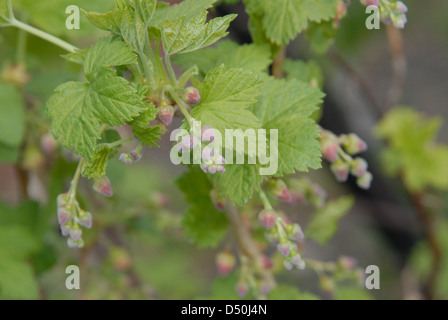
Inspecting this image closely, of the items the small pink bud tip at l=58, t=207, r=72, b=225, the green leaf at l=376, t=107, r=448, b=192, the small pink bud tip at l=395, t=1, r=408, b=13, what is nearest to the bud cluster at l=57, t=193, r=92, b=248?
the small pink bud tip at l=58, t=207, r=72, b=225

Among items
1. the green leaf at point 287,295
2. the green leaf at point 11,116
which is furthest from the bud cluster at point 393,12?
the green leaf at point 11,116

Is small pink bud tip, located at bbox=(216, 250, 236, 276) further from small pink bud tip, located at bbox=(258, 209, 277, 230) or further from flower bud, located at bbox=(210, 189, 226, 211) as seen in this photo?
small pink bud tip, located at bbox=(258, 209, 277, 230)

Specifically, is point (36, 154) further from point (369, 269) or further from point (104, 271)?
point (369, 269)

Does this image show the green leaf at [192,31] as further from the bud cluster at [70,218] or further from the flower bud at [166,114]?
the bud cluster at [70,218]
